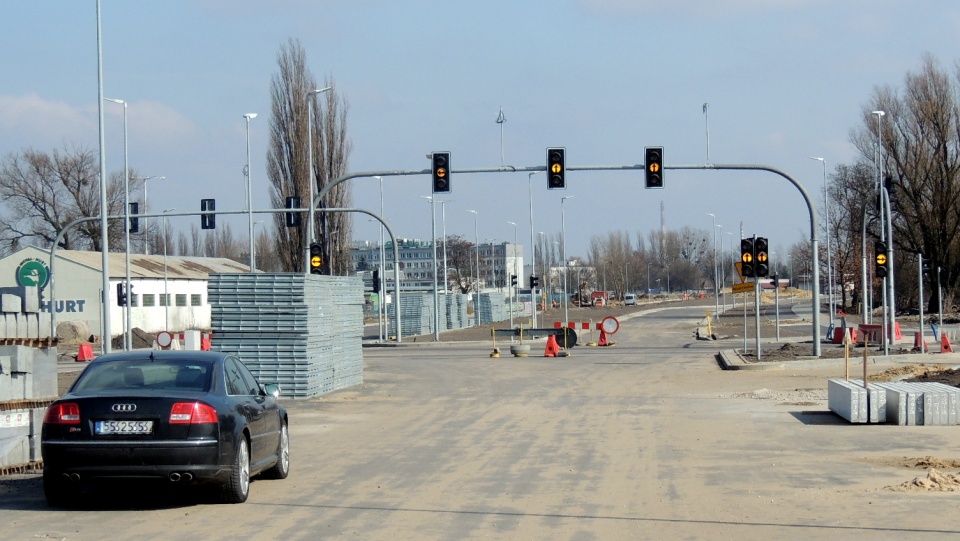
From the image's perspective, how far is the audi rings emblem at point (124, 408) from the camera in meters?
9.65

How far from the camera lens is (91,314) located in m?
65.8

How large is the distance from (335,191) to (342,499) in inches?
1949

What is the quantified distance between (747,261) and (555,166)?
807 cm

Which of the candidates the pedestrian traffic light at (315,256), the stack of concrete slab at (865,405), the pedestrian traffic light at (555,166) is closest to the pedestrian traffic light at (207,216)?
the pedestrian traffic light at (315,256)

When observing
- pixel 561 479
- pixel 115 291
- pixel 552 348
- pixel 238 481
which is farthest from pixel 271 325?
pixel 115 291

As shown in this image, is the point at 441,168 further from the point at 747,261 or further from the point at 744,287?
the point at 744,287

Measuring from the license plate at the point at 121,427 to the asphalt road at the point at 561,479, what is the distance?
75 cm

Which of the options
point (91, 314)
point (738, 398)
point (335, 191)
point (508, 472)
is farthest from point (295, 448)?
point (91, 314)

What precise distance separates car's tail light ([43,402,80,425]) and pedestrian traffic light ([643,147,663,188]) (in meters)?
22.6

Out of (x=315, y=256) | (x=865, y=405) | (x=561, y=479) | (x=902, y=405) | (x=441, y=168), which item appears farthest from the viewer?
(x=315, y=256)

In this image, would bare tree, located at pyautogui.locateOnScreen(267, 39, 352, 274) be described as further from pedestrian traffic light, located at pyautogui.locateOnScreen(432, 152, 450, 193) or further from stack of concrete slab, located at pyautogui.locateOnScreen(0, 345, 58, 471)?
stack of concrete slab, located at pyautogui.locateOnScreen(0, 345, 58, 471)

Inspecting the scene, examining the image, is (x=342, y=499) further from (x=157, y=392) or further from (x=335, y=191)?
(x=335, y=191)

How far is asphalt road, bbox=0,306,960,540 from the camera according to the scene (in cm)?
912

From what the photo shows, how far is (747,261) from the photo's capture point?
115 feet
